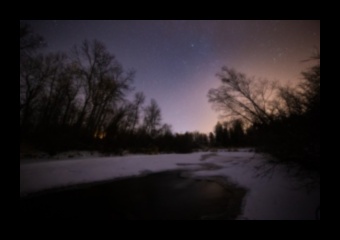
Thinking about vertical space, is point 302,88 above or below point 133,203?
above

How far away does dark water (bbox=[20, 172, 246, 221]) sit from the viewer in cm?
655

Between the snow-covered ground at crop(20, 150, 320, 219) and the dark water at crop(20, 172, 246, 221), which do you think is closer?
the snow-covered ground at crop(20, 150, 320, 219)

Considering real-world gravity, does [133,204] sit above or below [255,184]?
below

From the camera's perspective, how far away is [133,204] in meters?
7.96

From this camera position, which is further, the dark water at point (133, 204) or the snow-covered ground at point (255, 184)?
the dark water at point (133, 204)

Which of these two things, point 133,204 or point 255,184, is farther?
point 255,184

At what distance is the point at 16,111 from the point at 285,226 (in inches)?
119

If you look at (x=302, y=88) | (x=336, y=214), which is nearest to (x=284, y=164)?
(x=302, y=88)

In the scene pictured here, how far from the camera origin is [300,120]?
6.45m

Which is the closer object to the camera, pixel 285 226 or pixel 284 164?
pixel 285 226

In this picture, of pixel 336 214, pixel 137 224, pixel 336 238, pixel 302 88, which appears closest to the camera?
pixel 336 238

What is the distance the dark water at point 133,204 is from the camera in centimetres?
655
